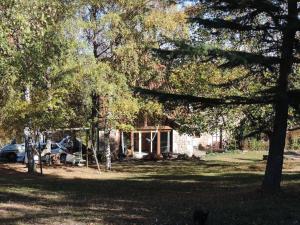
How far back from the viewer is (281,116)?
1677 cm

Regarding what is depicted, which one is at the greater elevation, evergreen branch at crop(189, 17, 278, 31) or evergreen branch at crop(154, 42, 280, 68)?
evergreen branch at crop(189, 17, 278, 31)

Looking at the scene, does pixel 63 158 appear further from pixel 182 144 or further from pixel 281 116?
pixel 281 116

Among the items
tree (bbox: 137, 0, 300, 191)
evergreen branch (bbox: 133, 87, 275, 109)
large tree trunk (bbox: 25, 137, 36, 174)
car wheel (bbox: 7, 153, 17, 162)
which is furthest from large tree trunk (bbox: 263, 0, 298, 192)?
car wheel (bbox: 7, 153, 17, 162)

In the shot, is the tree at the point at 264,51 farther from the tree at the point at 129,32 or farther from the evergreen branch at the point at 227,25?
the tree at the point at 129,32

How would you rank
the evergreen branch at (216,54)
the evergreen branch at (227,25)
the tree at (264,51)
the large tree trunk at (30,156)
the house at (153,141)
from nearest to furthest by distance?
the evergreen branch at (216,54) → the tree at (264,51) → the evergreen branch at (227,25) → the large tree trunk at (30,156) → the house at (153,141)

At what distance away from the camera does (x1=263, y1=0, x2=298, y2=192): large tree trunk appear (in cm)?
1602

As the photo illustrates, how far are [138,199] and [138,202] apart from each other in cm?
105

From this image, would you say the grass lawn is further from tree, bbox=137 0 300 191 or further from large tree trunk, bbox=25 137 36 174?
tree, bbox=137 0 300 191

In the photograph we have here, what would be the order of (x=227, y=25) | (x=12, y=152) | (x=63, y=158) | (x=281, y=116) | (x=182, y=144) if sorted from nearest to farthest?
(x=227, y=25) < (x=281, y=116) < (x=63, y=158) < (x=12, y=152) < (x=182, y=144)

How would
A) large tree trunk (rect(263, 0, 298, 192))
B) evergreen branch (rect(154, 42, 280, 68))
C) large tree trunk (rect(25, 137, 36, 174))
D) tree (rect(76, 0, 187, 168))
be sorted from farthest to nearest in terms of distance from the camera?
tree (rect(76, 0, 187, 168))
large tree trunk (rect(25, 137, 36, 174))
large tree trunk (rect(263, 0, 298, 192))
evergreen branch (rect(154, 42, 280, 68))

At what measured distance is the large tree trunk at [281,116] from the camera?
52.5 feet

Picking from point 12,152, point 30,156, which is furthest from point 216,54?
point 12,152

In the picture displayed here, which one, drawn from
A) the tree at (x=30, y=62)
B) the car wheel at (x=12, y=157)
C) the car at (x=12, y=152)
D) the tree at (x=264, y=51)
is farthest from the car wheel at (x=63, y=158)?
the tree at (x=264, y=51)

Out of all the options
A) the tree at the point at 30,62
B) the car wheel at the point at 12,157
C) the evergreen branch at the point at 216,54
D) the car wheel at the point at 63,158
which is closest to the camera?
the tree at the point at 30,62
